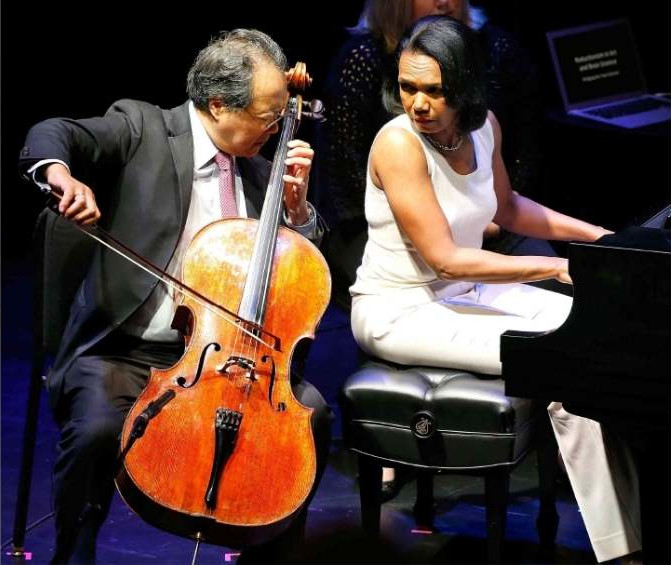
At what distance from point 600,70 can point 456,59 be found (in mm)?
2168

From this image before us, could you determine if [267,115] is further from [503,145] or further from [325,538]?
[503,145]

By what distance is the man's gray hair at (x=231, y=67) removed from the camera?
3.06m

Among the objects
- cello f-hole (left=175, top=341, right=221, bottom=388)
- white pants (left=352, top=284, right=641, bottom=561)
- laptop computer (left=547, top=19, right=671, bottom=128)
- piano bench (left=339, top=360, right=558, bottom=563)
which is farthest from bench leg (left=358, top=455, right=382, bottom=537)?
laptop computer (left=547, top=19, right=671, bottom=128)

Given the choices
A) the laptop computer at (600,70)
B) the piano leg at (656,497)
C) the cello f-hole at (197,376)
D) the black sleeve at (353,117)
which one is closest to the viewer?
the piano leg at (656,497)

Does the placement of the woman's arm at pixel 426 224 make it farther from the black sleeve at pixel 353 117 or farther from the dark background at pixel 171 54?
the dark background at pixel 171 54

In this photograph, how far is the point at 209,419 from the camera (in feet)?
8.90

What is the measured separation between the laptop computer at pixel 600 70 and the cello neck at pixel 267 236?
2.22 meters

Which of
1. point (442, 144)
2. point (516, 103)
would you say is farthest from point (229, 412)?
point (516, 103)

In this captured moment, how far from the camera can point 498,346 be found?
3.20 m

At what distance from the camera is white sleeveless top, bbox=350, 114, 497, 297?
10.9 feet

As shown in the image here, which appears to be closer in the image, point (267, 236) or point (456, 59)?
point (267, 236)

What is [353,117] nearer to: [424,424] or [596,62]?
[424,424]

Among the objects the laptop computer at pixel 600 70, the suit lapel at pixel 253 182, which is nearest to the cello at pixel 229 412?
the suit lapel at pixel 253 182

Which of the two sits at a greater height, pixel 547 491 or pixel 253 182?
pixel 253 182
